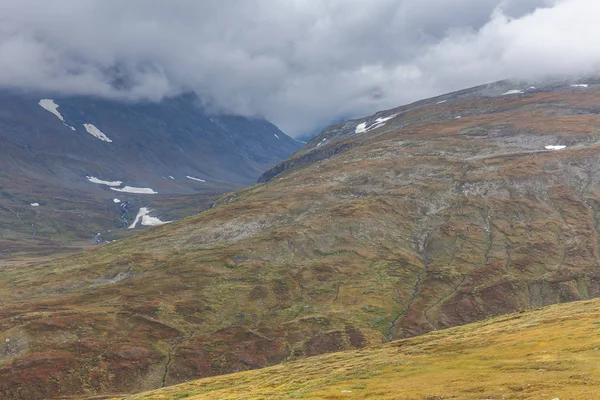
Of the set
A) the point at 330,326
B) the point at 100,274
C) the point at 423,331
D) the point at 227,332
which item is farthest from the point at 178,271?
the point at 423,331

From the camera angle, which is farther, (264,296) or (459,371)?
(264,296)

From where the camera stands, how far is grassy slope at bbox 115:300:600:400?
1660 inches

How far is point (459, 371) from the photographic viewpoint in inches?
2136

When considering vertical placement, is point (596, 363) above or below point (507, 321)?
above

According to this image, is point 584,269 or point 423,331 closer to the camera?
point 423,331

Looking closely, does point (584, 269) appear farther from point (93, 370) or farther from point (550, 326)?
point (93, 370)

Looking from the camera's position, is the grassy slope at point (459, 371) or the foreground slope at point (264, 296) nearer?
the grassy slope at point (459, 371)

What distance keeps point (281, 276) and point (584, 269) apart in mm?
95842

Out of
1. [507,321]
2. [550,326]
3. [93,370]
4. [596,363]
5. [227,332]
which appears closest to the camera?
[596,363]

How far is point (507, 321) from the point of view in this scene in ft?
307

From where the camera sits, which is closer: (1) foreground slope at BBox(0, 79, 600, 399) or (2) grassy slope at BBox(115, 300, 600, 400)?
(2) grassy slope at BBox(115, 300, 600, 400)

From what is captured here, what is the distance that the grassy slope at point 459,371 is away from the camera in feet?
138

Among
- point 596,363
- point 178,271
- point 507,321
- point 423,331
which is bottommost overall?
point 423,331

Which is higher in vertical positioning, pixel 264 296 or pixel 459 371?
pixel 264 296
